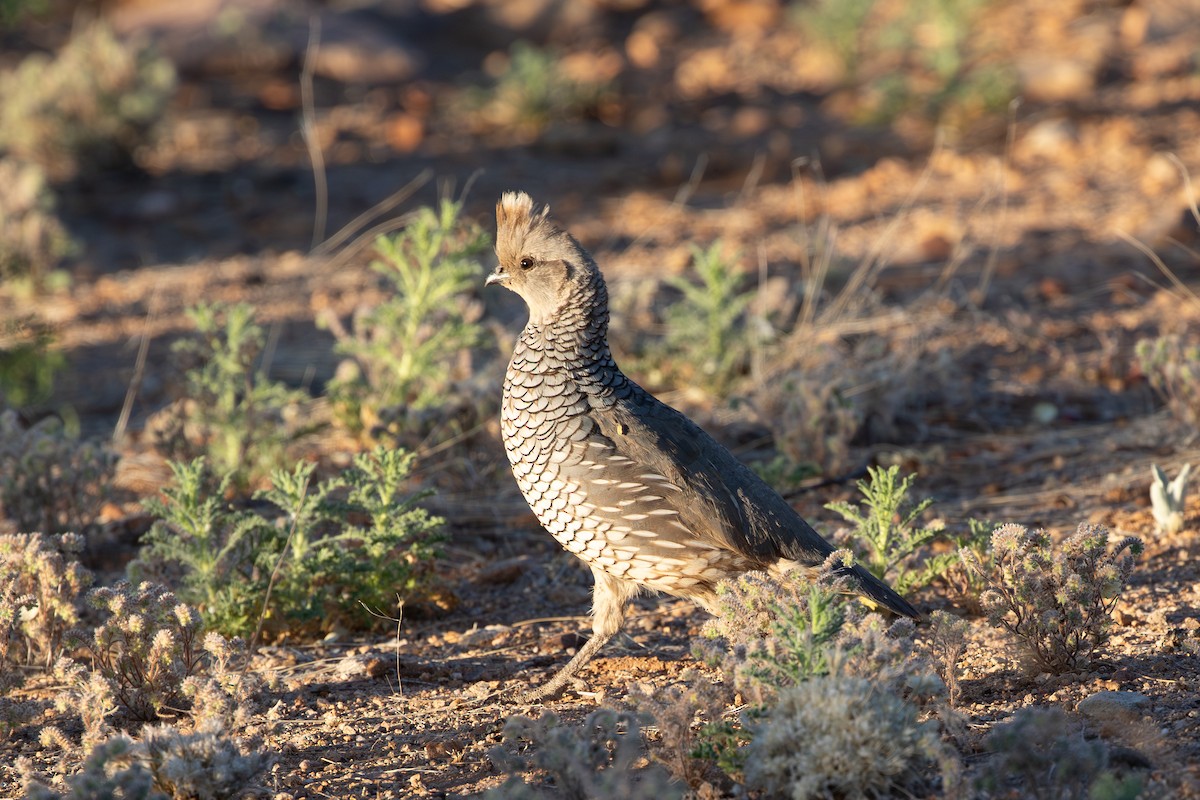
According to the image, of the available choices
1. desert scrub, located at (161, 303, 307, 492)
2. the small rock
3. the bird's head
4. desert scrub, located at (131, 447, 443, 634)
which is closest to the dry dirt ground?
the small rock

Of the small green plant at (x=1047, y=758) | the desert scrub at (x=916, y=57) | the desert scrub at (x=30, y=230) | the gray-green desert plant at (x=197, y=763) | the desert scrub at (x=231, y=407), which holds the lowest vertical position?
the small green plant at (x=1047, y=758)

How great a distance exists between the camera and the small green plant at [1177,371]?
5.82 metres

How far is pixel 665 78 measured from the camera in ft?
46.0

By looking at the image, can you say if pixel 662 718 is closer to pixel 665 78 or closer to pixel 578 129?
pixel 578 129

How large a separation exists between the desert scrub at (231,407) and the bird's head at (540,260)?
161 cm

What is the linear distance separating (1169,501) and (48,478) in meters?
4.70

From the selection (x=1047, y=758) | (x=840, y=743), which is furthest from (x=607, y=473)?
(x=1047, y=758)

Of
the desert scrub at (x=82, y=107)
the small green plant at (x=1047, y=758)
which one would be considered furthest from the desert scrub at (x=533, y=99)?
the small green plant at (x=1047, y=758)

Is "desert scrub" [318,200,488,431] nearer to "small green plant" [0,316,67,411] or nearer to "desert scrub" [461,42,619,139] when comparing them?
"small green plant" [0,316,67,411]

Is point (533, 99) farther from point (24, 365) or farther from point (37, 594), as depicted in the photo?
point (37, 594)

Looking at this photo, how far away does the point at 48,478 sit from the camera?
18.1ft

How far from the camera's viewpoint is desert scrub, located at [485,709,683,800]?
289cm

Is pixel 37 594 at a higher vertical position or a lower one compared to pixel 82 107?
lower

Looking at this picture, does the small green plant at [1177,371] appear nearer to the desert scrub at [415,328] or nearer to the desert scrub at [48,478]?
the desert scrub at [415,328]
